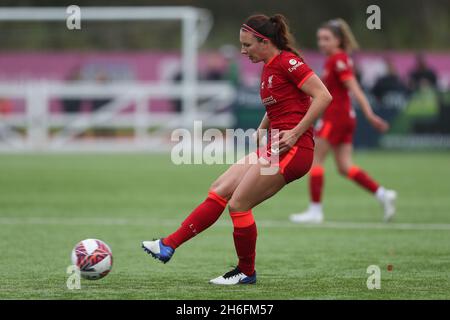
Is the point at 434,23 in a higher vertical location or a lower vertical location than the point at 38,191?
higher

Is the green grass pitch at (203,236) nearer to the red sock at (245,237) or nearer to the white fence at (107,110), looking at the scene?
the red sock at (245,237)

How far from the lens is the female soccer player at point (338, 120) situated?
485 inches

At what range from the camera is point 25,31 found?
30.6m

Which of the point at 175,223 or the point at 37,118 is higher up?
the point at 37,118

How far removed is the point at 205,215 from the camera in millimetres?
7977

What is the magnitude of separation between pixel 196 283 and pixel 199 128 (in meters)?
18.0

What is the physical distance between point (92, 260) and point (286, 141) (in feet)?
5.69

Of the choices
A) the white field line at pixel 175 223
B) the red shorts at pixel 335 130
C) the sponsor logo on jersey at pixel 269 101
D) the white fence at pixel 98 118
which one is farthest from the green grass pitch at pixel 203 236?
the white fence at pixel 98 118

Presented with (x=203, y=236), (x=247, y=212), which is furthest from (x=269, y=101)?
(x=203, y=236)

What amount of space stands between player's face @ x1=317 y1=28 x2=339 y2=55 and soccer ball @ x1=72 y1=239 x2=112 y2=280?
5.51 meters

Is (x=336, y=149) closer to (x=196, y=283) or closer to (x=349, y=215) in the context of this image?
(x=349, y=215)

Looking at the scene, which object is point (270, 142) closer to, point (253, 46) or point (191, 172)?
point (253, 46)

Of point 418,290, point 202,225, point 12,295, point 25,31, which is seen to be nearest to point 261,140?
point 202,225
